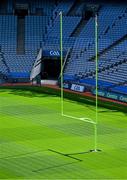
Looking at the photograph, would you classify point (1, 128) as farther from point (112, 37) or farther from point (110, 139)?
point (112, 37)

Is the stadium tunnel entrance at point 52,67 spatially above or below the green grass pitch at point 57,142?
above

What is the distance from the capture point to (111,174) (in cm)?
1842

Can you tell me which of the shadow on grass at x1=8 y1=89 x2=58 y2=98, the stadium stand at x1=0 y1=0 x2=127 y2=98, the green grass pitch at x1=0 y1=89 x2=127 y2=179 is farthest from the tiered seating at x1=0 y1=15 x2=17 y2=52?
the green grass pitch at x1=0 y1=89 x2=127 y2=179

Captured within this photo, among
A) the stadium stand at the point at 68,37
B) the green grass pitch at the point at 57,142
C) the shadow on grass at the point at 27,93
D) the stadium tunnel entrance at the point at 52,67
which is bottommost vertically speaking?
the green grass pitch at the point at 57,142

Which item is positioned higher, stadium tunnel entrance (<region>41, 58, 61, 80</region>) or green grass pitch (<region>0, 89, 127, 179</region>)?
Answer: stadium tunnel entrance (<region>41, 58, 61, 80</region>)

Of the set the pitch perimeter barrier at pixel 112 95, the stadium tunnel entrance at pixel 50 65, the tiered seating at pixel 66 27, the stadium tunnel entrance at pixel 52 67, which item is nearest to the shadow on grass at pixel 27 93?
the pitch perimeter barrier at pixel 112 95

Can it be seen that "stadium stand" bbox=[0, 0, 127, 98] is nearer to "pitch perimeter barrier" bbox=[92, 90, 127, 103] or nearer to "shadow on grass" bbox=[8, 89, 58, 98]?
"pitch perimeter barrier" bbox=[92, 90, 127, 103]

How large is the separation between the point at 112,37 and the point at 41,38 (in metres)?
6.99

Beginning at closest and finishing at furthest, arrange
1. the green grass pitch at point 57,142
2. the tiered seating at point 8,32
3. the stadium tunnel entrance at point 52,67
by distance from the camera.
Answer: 1. the green grass pitch at point 57,142
2. the stadium tunnel entrance at point 52,67
3. the tiered seating at point 8,32

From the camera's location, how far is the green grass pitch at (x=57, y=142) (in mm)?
18750

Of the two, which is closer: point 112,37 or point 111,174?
point 111,174

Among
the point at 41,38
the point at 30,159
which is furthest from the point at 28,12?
the point at 30,159

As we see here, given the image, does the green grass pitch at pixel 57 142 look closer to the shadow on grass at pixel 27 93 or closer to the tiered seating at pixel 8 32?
the shadow on grass at pixel 27 93

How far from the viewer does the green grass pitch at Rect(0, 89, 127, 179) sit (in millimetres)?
18750
